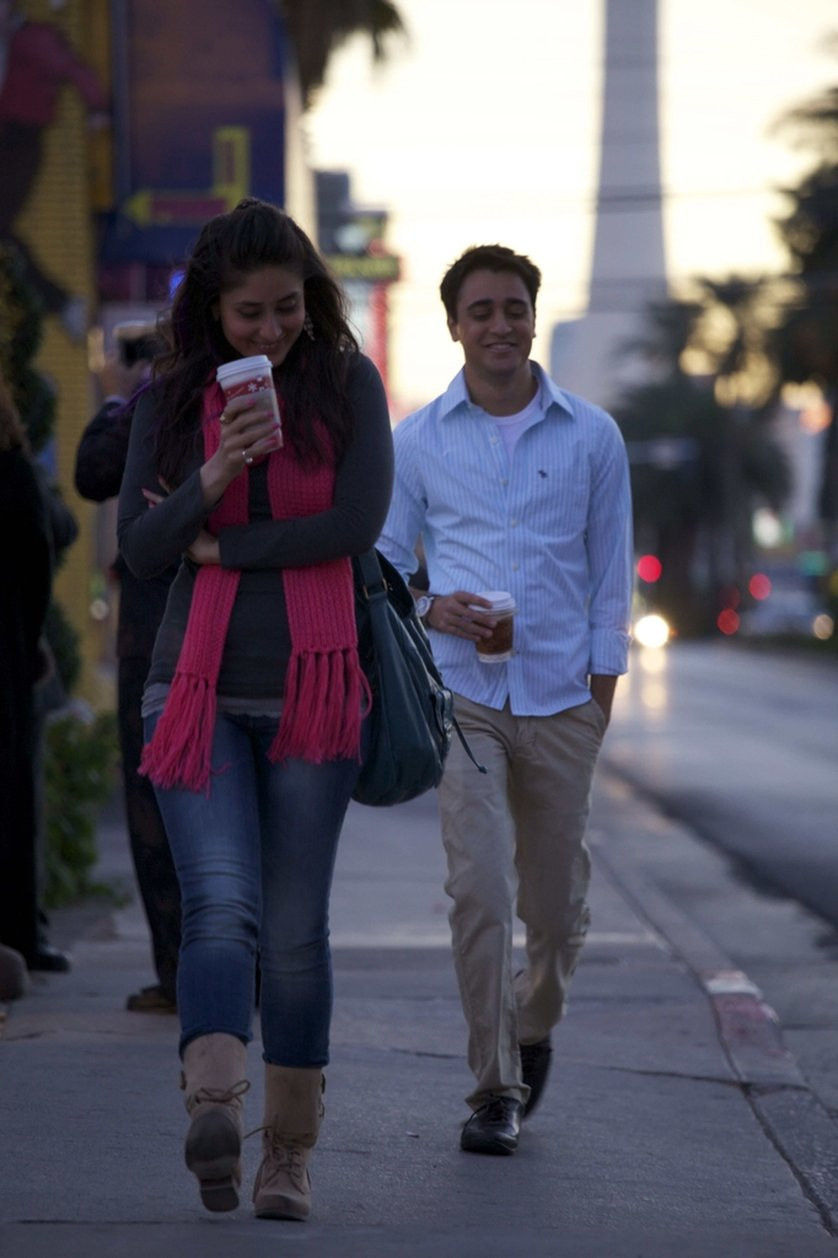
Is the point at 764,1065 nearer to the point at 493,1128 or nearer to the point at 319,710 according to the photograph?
the point at 493,1128

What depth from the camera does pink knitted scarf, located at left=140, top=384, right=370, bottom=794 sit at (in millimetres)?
3957

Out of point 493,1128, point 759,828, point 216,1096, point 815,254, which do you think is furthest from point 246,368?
point 815,254

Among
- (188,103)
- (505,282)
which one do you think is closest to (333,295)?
(505,282)

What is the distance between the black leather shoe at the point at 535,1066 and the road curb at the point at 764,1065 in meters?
0.56

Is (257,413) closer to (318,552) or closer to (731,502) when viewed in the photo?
(318,552)

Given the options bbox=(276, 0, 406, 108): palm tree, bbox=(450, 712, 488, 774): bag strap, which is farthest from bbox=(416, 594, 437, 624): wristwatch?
bbox=(276, 0, 406, 108): palm tree

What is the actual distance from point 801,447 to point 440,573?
175550 millimetres

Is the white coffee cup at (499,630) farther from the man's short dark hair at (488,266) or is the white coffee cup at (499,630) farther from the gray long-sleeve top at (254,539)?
the gray long-sleeve top at (254,539)

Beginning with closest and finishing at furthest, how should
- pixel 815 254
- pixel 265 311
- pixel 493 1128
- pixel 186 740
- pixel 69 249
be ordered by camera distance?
pixel 186 740 → pixel 265 311 → pixel 493 1128 → pixel 69 249 → pixel 815 254

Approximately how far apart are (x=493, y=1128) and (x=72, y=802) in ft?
15.6

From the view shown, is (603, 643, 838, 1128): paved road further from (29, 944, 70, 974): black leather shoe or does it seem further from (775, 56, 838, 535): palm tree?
(775, 56, 838, 535): palm tree

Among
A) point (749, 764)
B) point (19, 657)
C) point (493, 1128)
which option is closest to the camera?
point (493, 1128)

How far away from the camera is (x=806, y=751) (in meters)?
20.2

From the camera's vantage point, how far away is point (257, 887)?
4.01 m
